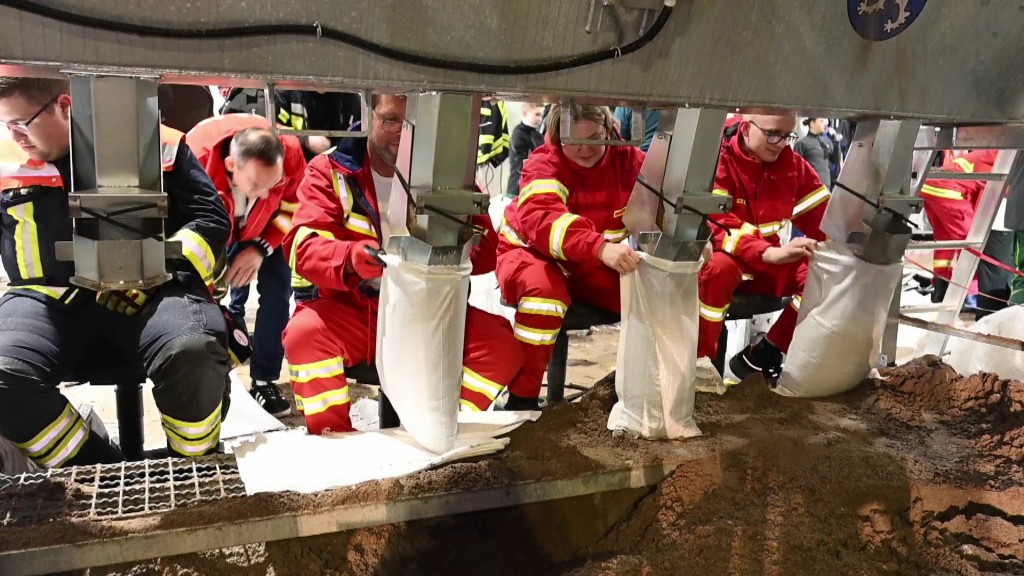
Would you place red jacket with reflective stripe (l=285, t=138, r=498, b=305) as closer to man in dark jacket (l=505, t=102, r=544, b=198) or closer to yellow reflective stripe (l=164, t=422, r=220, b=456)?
yellow reflective stripe (l=164, t=422, r=220, b=456)

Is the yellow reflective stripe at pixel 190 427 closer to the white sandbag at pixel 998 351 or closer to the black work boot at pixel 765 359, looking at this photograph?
the black work boot at pixel 765 359

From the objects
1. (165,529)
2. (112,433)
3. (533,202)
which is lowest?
(112,433)

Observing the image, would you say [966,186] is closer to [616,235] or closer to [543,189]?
[616,235]

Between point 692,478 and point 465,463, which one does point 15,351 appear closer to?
point 465,463

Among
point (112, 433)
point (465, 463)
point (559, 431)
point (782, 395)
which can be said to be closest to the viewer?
point (465, 463)

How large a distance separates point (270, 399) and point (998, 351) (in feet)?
9.56

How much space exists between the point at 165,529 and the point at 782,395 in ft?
6.04

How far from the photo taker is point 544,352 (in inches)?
97.3

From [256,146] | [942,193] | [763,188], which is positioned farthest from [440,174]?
[942,193]

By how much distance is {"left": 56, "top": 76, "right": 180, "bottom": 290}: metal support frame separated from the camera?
4.30 ft

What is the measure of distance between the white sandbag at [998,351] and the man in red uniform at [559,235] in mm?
1418

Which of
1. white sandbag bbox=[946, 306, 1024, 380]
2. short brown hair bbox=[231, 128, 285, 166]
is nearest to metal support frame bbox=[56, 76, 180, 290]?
short brown hair bbox=[231, 128, 285, 166]

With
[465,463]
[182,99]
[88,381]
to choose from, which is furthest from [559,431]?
[182,99]

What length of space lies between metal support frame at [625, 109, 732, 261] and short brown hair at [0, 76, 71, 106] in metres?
1.41
